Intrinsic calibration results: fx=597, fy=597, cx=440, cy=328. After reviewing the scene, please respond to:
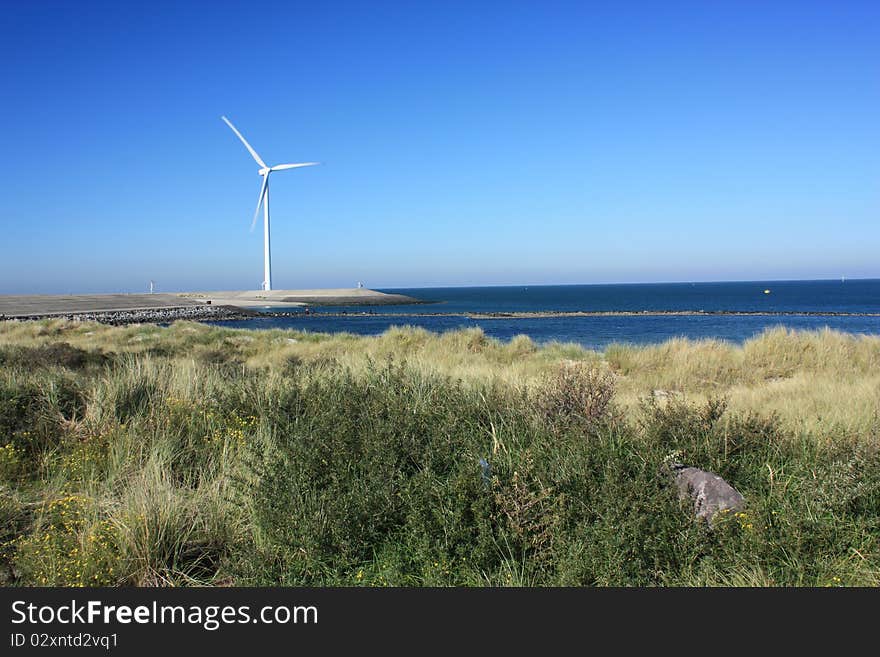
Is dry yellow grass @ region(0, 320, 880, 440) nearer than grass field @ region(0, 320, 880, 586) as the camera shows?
No

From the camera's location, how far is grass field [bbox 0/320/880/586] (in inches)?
160

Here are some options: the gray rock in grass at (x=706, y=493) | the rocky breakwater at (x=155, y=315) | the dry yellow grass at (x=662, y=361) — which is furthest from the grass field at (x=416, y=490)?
the rocky breakwater at (x=155, y=315)

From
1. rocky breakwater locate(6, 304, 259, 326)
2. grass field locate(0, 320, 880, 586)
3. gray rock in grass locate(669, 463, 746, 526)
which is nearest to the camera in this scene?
grass field locate(0, 320, 880, 586)

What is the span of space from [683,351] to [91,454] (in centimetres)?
1671

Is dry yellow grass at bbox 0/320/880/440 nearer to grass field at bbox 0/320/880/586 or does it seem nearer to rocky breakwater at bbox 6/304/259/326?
grass field at bbox 0/320/880/586

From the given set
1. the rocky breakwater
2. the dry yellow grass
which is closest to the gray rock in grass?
the dry yellow grass

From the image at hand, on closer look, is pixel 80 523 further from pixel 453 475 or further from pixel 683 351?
pixel 683 351

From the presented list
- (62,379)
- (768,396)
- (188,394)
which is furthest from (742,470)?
(62,379)

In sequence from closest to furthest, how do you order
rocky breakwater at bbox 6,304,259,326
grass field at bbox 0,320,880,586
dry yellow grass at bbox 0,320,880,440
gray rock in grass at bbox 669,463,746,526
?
grass field at bbox 0,320,880,586 → gray rock in grass at bbox 669,463,746,526 → dry yellow grass at bbox 0,320,880,440 → rocky breakwater at bbox 6,304,259,326

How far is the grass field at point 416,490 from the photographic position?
4055mm

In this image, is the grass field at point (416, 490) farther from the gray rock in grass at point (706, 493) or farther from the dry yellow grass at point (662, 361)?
the dry yellow grass at point (662, 361)

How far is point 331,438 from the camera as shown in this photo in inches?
216

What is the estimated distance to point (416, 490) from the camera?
181 inches

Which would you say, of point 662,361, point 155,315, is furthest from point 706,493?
point 155,315
